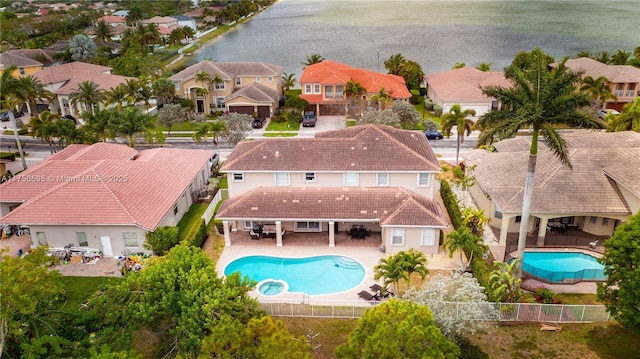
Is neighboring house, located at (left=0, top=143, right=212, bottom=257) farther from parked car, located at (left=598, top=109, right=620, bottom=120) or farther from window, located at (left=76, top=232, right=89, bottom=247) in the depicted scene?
parked car, located at (left=598, top=109, right=620, bottom=120)

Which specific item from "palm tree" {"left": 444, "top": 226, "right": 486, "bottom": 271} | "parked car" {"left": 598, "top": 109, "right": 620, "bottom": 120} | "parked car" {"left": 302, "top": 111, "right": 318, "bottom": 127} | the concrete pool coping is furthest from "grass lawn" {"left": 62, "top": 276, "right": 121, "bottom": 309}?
"parked car" {"left": 598, "top": 109, "right": 620, "bottom": 120}

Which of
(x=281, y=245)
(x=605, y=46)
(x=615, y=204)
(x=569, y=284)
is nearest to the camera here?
(x=569, y=284)

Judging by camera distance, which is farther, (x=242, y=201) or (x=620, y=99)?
(x=620, y=99)

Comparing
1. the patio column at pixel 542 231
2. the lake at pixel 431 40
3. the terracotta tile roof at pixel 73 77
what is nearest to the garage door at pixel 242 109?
the terracotta tile roof at pixel 73 77

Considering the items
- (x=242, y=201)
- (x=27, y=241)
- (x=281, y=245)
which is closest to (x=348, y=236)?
(x=281, y=245)

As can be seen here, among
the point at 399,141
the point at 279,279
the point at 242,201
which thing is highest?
the point at 399,141

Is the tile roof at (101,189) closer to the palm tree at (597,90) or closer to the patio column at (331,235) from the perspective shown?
the patio column at (331,235)

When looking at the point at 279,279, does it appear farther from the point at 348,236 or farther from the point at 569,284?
the point at 569,284
